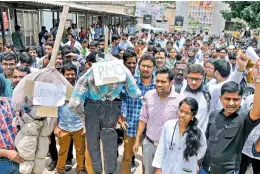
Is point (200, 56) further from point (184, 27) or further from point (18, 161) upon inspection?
point (184, 27)

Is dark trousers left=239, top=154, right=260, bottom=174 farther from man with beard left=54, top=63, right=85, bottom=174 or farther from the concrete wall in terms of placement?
the concrete wall

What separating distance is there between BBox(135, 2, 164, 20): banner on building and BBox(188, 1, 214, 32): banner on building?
3.64 meters

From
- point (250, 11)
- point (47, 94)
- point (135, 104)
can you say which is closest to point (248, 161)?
point (135, 104)

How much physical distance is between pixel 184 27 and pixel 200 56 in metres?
27.3

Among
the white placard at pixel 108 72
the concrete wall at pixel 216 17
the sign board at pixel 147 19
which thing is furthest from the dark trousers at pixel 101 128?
the sign board at pixel 147 19

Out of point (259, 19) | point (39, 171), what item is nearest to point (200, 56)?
point (39, 171)

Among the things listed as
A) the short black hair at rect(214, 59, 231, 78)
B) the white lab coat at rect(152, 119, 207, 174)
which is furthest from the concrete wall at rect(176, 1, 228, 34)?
the white lab coat at rect(152, 119, 207, 174)

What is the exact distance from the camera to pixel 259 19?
1309cm

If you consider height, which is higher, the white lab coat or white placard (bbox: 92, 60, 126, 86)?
white placard (bbox: 92, 60, 126, 86)

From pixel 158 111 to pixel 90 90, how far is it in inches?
28.3

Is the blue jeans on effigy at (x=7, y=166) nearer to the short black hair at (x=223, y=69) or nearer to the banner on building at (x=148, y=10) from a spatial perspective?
the short black hair at (x=223, y=69)

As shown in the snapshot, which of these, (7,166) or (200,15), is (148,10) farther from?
(7,166)

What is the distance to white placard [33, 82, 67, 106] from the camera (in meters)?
2.31

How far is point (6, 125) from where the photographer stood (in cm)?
222
